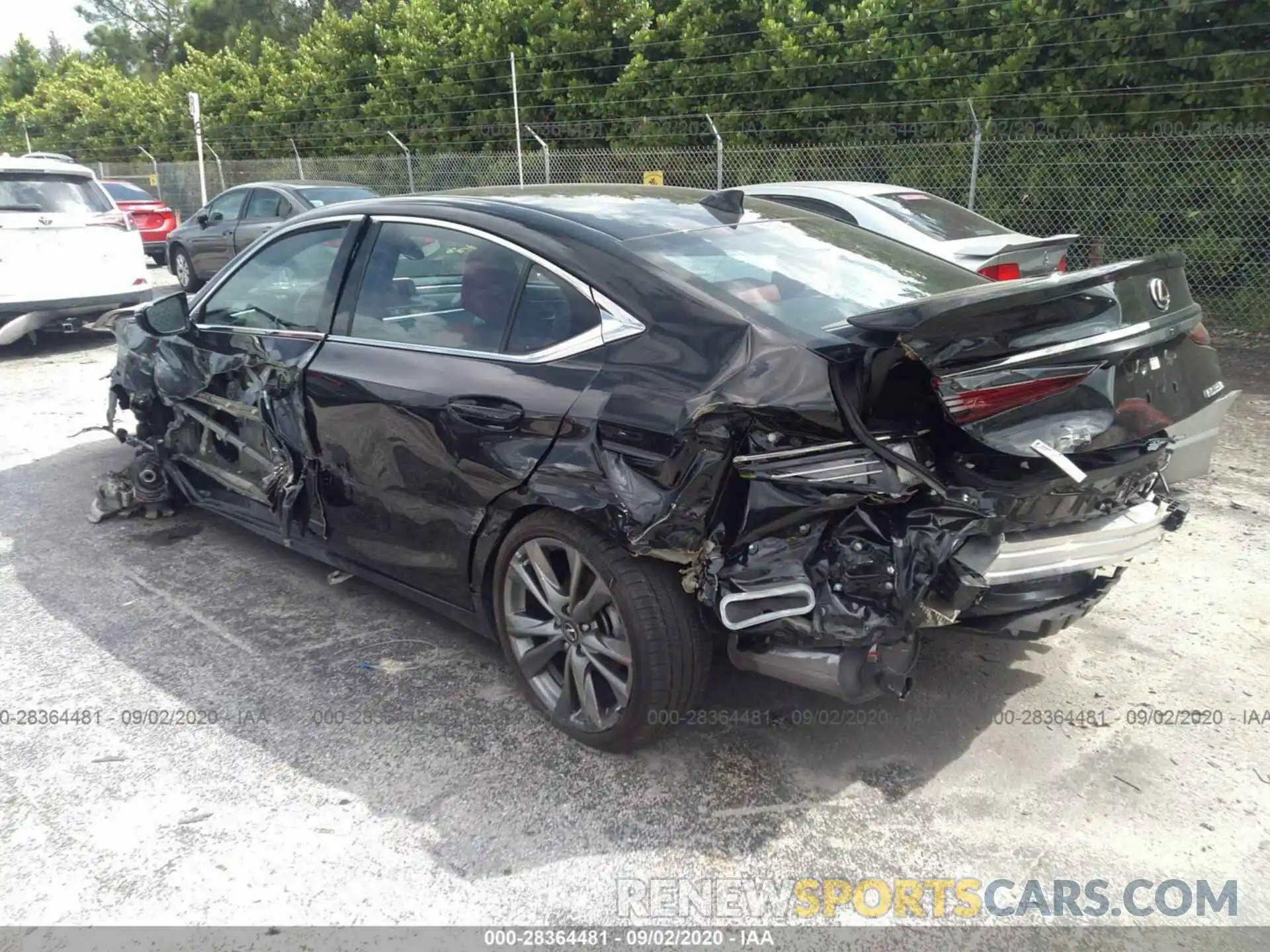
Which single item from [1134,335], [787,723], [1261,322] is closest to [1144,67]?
[1261,322]

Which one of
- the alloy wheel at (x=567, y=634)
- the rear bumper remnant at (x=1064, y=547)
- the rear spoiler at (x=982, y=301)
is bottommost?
the alloy wheel at (x=567, y=634)

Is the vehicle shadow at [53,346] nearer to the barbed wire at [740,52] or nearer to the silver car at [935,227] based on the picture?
the silver car at [935,227]

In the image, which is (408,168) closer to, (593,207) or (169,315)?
(169,315)

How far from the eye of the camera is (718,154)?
1178 centimetres

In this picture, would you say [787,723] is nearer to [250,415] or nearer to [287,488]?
[287,488]

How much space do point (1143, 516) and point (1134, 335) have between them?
57cm

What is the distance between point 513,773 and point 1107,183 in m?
9.14

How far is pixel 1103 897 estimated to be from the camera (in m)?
2.45

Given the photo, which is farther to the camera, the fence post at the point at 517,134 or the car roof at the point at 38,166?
the fence post at the point at 517,134

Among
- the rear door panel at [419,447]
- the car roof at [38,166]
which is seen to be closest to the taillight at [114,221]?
the car roof at [38,166]

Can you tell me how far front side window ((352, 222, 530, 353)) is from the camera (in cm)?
321

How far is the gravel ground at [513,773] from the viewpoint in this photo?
2555 millimetres

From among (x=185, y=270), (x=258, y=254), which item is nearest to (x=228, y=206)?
(x=185, y=270)

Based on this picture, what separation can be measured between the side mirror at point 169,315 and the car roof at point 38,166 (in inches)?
233
